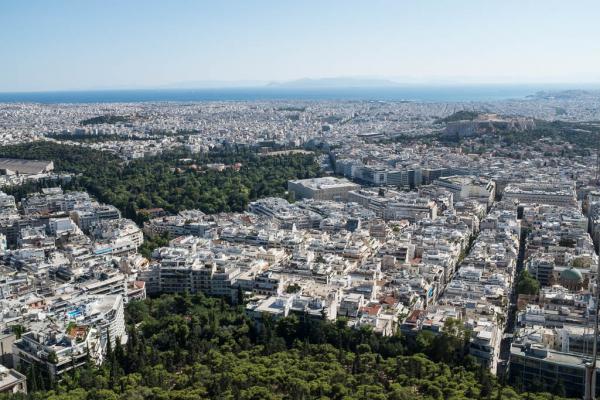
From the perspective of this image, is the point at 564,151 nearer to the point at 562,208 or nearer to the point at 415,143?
the point at 415,143

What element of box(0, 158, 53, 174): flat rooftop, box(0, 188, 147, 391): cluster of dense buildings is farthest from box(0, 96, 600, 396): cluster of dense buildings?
box(0, 158, 53, 174): flat rooftop

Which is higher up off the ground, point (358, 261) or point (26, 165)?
point (26, 165)

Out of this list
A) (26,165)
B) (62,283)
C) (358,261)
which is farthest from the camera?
(26,165)

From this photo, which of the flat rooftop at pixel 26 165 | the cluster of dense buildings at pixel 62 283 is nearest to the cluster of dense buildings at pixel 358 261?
the cluster of dense buildings at pixel 62 283

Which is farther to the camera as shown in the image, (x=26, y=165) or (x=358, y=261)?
(x=26, y=165)

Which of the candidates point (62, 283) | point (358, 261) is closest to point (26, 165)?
point (62, 283)

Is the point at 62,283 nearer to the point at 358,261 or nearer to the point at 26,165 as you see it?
the point at 358,261

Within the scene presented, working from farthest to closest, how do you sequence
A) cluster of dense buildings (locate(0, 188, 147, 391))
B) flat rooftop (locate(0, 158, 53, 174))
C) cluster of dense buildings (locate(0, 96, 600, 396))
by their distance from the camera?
1. flat rooftop (locate(0, 158, 53, 174))
2. cluster of dense buildings (locate(0, 96, 600, 396))
3. cluster of dense buildings (locate(0, 188, 147, 391))

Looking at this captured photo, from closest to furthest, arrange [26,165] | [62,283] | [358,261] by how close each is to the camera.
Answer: [62,283] < [358,261] < [26,165]

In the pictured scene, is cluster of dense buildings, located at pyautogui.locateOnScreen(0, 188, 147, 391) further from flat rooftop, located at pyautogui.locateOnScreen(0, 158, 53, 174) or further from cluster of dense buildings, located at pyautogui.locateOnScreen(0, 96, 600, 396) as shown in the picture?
flat rooftop, located at pyautogui.locateOnScreen(0, 158, 53, 174)

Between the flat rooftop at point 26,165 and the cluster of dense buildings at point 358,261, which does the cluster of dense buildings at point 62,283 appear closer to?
the cluster of dense buildings at point 358,261

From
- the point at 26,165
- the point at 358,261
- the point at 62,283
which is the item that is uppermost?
the point at 26,165
